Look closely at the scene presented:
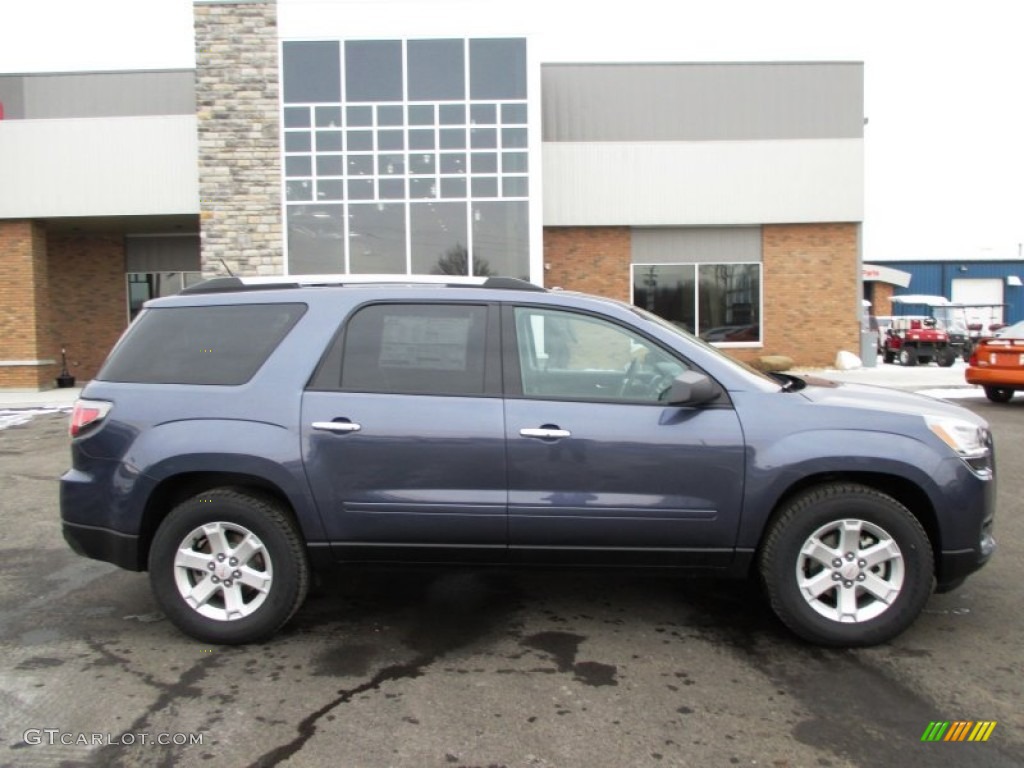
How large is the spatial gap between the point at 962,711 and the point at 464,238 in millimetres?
15353

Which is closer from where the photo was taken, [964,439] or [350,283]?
[964,439]

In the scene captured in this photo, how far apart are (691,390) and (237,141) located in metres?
16.5

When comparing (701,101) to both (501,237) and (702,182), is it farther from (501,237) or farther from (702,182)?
(501,237)

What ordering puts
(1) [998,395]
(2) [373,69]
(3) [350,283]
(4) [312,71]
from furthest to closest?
(4) [312,71]
(2) [373,69]
(1) [998,395]
(3) [350,283]

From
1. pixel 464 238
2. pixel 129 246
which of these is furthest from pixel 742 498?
pixel 129 246

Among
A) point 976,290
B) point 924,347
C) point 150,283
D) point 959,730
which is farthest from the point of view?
point 976,290

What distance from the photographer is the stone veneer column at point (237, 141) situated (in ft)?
57.6

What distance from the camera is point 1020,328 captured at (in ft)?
44.1

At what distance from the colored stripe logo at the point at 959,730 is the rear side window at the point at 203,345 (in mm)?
3322

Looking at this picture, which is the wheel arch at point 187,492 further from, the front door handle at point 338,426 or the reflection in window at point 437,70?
the reflection in window at point 437,70

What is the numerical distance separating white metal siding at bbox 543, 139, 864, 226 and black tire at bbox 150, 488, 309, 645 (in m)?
18.1

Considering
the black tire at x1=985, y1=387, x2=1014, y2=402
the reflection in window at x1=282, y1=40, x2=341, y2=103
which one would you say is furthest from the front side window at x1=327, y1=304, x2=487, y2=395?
the reflection in window at x1=282, y1=40, x2=341, y2=103

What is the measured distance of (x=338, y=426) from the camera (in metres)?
3.87

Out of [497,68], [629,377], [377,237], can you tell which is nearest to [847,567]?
[629,377]
